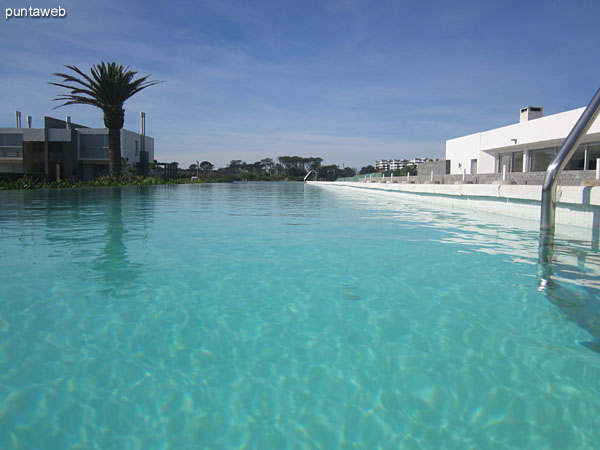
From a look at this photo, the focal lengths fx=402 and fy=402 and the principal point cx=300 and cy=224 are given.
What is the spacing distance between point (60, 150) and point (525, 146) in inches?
1320

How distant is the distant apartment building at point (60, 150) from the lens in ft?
103

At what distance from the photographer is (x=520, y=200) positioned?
9156 millimetres

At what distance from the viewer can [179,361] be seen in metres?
2.27

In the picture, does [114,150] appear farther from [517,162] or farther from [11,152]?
[517,162]

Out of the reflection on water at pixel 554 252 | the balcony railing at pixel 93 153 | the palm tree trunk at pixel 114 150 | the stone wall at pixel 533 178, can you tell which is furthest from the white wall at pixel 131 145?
the reflection on water at pixel 554 252

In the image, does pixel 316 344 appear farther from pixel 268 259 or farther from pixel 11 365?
pixel 268 259

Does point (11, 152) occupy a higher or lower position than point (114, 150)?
higher

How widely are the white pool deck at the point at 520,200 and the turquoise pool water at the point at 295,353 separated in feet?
7.77

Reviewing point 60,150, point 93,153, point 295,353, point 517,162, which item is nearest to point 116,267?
point 295,353

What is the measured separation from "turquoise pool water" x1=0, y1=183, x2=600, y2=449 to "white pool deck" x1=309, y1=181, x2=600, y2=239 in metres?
2.37

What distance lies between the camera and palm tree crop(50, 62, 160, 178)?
2355 cm

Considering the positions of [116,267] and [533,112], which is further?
[533,112]

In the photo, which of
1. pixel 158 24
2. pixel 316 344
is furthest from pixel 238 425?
pixel 158 24

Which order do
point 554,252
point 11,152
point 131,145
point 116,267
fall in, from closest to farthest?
point 116,267, point 554,252, point 11,152, point 131,145
